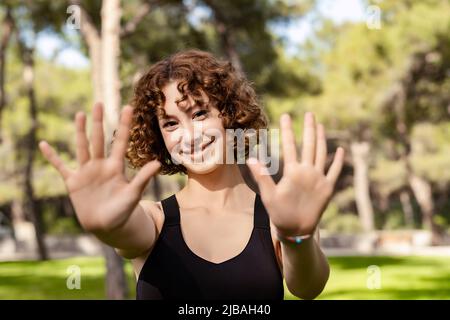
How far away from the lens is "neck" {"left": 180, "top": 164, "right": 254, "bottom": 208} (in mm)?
2141

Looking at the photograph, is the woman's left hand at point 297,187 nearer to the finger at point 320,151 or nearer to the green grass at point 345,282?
the finger at point 320,151

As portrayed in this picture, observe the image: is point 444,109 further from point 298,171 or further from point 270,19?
point 298,171

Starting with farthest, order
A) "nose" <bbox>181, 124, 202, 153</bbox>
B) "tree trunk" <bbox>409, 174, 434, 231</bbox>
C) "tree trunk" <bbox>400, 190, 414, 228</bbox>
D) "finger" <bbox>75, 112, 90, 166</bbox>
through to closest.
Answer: "tree trunk" <bbox>400, 190, 414, 228</bbox> → "tree trunk" <bbox>409, 174, 434, 231</bbox> → "nose" <bbox>181, 124, 202, 153</bbox> → "finger" <bbox>75, 112, 90, 166</bbox>

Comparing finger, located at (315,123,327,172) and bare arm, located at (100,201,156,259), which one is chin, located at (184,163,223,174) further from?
finger, located at (315,123,327,172)

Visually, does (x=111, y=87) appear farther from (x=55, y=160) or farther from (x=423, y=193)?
(x=423, y=193)

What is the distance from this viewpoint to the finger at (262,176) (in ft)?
5.36

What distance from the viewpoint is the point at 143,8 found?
13273 millimetres

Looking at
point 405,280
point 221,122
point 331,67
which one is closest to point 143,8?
point 405,280

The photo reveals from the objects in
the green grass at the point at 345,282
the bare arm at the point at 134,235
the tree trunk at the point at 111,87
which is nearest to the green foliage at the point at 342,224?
the green grass at the point at 345,282

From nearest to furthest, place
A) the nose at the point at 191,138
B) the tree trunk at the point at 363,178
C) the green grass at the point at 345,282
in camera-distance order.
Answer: the nose at the point at 191,138 → the green grass at the point at 345,282 → the tree trunk at the point at 363,178

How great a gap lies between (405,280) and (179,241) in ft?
39.2

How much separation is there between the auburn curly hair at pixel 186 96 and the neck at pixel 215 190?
149 millimetres

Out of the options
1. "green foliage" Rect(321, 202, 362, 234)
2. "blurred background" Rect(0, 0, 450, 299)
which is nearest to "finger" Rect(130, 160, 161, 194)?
"blurred background" Rect(0, 0, 450, 299)

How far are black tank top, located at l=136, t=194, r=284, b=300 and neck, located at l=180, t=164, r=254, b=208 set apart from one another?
0.19m
